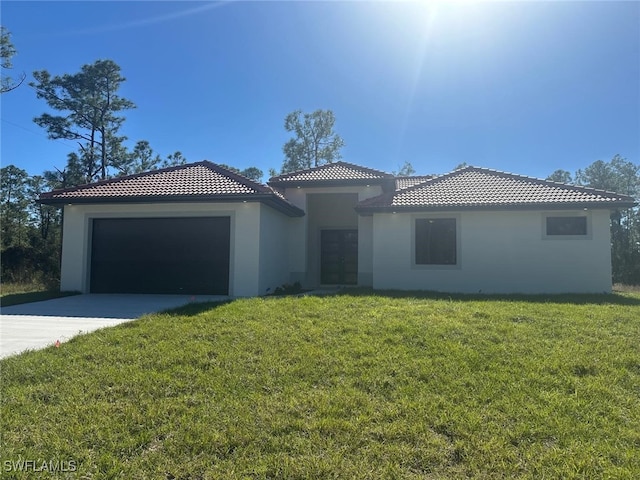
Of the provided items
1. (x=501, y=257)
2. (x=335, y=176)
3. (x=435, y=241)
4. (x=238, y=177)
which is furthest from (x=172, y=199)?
(x=501, y=257)

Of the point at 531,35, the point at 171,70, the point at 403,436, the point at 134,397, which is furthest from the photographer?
the point at 171,70

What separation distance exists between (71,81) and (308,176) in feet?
84.9

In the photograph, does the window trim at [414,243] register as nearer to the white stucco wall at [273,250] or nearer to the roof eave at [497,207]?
the roof eave at [497,207]

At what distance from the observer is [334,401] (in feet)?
13.6

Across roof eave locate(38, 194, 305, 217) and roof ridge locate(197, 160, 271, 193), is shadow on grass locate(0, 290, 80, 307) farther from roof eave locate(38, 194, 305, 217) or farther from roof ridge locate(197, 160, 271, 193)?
roof ridge locate(197, 160, 271, 193)

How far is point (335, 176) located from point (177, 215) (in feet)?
21.3

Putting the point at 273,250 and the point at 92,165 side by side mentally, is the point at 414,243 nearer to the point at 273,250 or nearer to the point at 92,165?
the point at 273,250

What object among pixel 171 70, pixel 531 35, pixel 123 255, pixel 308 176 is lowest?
Answer: pixel 123 255

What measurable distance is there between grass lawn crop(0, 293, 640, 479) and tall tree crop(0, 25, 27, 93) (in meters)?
18.8

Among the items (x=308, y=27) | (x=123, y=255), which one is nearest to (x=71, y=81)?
(x=123, y=255)

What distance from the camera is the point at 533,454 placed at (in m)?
3.26

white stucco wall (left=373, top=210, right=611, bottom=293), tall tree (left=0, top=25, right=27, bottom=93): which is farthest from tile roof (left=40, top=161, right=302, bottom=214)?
tall tree (left=0, top=25, right=27, bottom=93)

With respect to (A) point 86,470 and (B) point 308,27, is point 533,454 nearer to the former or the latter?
(A) point 86,470

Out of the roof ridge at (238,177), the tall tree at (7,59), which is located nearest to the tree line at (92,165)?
the tall tree at (7,59)
